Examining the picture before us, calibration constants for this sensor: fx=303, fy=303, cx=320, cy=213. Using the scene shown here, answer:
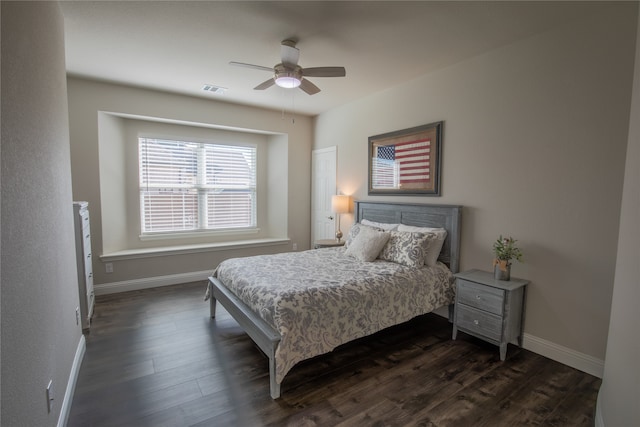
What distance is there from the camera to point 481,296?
2.69 meters

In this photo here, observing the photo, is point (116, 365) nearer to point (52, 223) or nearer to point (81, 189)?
point (52, 223)

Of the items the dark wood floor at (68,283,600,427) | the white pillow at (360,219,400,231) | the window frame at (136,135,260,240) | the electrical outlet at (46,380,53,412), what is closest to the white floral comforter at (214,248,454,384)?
the dark wood floor at (68,283,600,427)

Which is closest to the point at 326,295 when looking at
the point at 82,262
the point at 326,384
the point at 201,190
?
the point at 326,384

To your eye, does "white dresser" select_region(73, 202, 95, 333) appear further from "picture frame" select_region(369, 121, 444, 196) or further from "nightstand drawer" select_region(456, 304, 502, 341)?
"nightstand drawer" select_region(456, 304, 502, 341)

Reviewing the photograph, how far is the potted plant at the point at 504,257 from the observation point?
8.90 feet

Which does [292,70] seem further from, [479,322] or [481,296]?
[479,322]

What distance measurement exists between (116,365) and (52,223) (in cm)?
129

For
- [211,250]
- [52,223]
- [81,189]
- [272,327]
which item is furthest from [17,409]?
[211,250]

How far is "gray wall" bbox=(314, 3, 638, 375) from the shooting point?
2.27m

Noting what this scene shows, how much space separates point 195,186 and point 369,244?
10.7 feet

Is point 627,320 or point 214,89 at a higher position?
point 214,89

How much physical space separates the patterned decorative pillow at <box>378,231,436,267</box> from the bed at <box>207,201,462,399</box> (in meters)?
0.04

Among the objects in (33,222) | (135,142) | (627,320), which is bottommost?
(627,320)

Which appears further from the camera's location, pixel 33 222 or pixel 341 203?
pixel 341 203
